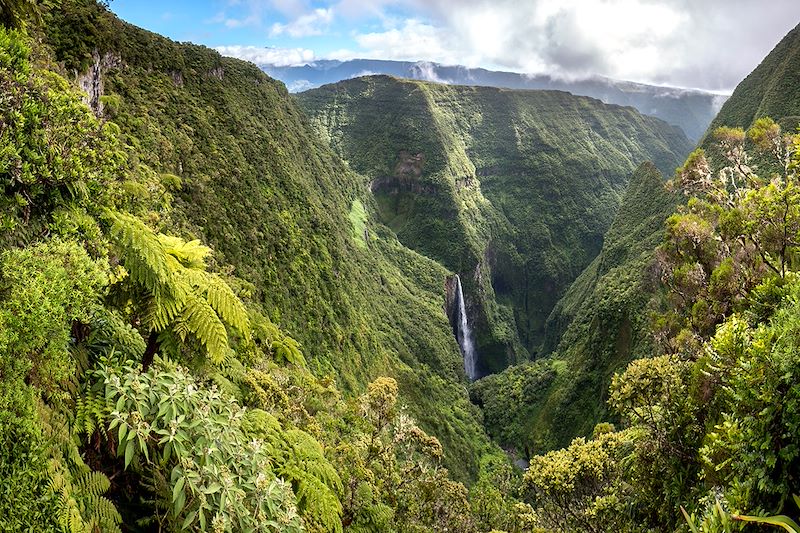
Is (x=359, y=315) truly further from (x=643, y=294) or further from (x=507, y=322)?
(x=507, y=322)

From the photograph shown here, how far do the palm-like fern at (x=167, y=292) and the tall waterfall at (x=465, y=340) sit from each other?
305 feet

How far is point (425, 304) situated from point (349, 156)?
210ft

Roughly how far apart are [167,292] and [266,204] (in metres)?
35.9

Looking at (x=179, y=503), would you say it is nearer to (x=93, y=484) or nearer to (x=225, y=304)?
(x=93, y=484)

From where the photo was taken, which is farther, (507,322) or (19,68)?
(507,322)

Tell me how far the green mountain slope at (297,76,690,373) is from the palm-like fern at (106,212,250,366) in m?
104

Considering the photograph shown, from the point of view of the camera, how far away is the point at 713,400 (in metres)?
8.96

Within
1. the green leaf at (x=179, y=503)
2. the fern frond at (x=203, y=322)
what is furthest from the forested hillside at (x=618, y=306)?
the green leaf at (x=179, y=503)

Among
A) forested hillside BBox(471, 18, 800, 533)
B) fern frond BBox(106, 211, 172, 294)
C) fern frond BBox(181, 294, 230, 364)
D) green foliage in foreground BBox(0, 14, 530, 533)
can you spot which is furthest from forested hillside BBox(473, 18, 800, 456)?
fern frond BBox(106, 211, 172, 294)

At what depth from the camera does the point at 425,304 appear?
267 feet

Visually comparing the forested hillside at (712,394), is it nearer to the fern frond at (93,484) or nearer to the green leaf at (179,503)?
the green leaf at (179,503)

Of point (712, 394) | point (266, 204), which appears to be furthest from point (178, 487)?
point (266, 204)

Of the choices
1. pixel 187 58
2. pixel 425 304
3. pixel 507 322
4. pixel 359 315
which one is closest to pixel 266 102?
pixel 187 58

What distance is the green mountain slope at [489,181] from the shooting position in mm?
117562
